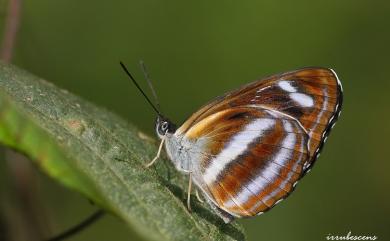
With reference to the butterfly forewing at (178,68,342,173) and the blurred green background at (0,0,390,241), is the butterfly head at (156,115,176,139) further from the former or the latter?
Result: the blurred green background at (0,0,390,241)

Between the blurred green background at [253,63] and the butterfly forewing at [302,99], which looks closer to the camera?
the butterfly forewing at [302,99]

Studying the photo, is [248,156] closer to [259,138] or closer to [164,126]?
[259,138]

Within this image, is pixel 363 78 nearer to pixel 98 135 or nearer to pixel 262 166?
pixel 262 166

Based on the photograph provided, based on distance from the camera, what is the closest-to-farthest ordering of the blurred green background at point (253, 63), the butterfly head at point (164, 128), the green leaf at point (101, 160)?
the green leaf at point (101, 160), the butterfly head at point (164, 128), the blurred green background at point (253, 63)

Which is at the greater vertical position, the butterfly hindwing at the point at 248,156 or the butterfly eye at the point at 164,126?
the butterfly eye at the point at 164,126

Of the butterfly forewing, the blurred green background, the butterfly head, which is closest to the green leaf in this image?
the butterfly head

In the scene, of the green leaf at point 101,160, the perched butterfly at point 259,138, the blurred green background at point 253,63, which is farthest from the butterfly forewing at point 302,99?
the blurred green background at point 253,63

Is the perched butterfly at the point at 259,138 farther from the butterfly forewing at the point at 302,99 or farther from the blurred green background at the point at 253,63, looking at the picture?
the blurred green background at the point at 253,63

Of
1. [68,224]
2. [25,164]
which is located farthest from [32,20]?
[25,164]
